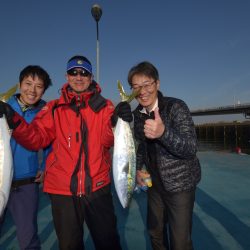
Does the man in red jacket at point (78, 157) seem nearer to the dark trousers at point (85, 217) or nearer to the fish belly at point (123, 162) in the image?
the dark trousers at point (85, 217)

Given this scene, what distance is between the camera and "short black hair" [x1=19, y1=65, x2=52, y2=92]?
3.53m

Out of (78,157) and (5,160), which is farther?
(78,157)

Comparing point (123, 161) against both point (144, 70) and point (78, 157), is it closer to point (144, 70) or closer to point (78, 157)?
point (78, 157)

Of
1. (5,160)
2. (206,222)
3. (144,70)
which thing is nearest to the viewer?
(5,160)

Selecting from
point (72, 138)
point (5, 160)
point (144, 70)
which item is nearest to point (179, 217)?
point (72, 138)

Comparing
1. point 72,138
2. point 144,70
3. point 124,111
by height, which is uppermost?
point 144,70

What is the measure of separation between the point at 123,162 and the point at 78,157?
1.90 ft

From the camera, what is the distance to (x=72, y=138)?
308 centimetres

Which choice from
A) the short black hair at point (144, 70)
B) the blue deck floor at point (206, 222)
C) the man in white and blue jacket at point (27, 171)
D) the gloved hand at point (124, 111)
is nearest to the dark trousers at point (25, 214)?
the man in white and blue jacket at point (27, 171)

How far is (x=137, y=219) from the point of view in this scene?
4891 mm

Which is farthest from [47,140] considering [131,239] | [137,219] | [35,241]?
[137,219]

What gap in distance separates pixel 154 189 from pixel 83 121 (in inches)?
49.1

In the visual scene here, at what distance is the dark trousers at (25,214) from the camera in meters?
3.11

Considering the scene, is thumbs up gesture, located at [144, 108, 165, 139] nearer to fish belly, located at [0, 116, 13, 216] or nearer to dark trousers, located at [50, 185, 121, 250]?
dark trousers, located at [50, 185, 121, 250]
